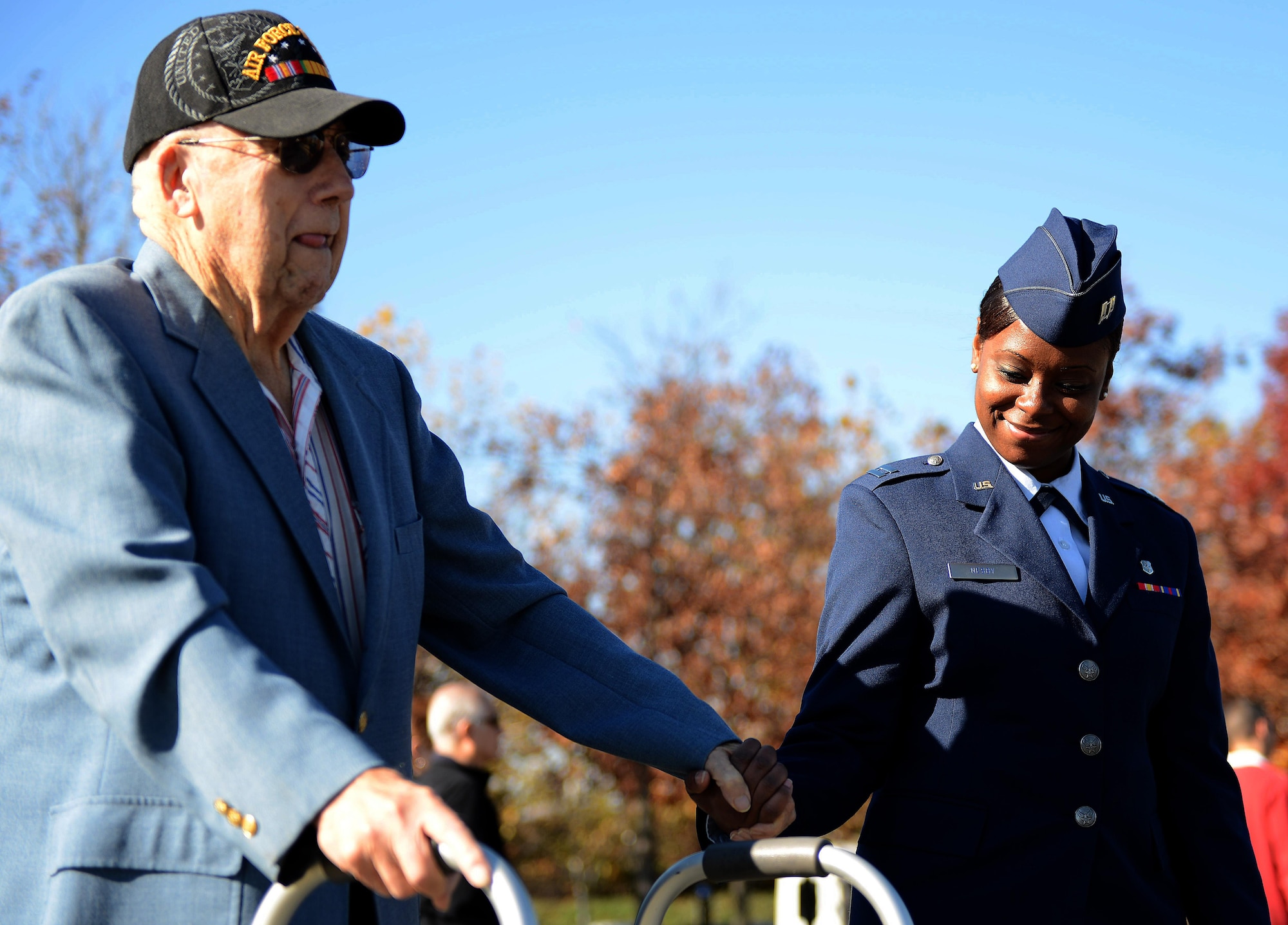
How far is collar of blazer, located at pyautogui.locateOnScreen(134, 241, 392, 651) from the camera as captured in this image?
188 centimetres

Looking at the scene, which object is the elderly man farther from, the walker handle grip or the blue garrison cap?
the blue garrison cap

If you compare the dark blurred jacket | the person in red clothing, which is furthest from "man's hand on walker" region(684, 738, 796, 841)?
the dark blurred jacket

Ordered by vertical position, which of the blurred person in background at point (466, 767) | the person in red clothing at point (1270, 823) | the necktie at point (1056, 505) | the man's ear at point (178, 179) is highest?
the man's ear at point (178, 179)

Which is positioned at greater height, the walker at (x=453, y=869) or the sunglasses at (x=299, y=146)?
the sunglasses at (x=299, y=146)

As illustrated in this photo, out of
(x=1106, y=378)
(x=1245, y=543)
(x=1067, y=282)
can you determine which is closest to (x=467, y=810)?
(x=1106, y=378)

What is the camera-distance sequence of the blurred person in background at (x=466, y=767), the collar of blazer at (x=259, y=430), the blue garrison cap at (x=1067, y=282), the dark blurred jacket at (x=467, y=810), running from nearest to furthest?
the collar of blazer at (x=259, y=430), the blue garrison cap at (x=1067, y=282), the dark blurred jacket at (x=467, y=810), the blurred person in background at (x=466, y=767)

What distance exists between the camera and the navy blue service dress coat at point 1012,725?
246 centimetres

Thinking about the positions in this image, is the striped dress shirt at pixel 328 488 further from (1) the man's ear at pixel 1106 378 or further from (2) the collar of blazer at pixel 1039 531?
(1) the man's ear at pixel 1106 378

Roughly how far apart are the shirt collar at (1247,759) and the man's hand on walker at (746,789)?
4.02 metres

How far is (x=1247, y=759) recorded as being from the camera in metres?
5.53

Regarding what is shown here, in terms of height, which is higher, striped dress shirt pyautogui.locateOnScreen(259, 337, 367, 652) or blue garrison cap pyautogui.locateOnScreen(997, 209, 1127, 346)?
blue garrison cap pyautogui.locateOnScreen(997, 209, 1127, 346)

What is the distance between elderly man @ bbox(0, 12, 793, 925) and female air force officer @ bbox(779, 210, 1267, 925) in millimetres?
448

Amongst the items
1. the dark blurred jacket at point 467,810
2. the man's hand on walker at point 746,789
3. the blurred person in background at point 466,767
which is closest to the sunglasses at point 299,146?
the man's hand on walker at point 746,789

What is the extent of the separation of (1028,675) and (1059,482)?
504mm
